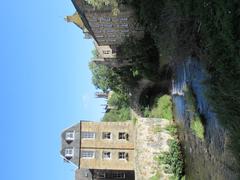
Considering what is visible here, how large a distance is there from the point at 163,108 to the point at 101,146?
11.5m

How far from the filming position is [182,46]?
60.3 ft

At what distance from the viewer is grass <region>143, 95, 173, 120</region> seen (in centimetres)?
2667

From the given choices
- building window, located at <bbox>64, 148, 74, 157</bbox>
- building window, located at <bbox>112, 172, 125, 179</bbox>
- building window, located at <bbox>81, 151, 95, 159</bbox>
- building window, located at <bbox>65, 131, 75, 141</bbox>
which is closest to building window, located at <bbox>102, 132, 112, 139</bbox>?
building window, located at <bbox>81, 151, 95, 159</bbox>

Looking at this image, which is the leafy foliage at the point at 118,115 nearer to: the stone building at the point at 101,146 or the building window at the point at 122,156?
the stone building at the point at 101,146

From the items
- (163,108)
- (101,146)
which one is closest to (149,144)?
(163,108)

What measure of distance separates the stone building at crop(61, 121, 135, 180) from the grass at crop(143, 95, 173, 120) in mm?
8342

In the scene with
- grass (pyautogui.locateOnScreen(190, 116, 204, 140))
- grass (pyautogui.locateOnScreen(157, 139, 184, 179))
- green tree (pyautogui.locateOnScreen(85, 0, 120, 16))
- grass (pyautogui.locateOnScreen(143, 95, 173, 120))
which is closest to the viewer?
grass (pyautogui.locateOnScreen(190, 116, 204, 140))

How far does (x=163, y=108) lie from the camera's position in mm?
27469

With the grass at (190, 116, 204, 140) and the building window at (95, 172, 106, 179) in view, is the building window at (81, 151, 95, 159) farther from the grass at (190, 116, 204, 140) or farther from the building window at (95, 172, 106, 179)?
the grass at (190, 116, 204, 140)

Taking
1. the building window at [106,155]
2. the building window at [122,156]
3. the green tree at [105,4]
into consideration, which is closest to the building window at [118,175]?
the building window at [122,156]

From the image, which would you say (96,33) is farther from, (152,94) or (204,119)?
(204,119)

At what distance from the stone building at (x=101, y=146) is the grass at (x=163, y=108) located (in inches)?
328

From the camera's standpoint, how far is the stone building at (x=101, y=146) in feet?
122

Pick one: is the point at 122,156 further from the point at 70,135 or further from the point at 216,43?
the point at 216,43
